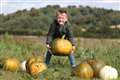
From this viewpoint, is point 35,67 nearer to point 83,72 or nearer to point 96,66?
point 83,72

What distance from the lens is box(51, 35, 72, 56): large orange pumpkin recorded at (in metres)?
10.8

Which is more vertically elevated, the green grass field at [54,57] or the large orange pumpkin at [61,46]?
the large orange pumpkin at [61,46]

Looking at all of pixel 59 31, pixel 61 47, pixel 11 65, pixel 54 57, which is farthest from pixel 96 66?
pixel 54 57

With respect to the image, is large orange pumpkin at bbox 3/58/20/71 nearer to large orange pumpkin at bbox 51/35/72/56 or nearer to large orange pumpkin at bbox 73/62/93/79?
large orange pumpkin at bbox 51/35/72/56

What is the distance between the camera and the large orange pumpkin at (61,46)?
10766 mm

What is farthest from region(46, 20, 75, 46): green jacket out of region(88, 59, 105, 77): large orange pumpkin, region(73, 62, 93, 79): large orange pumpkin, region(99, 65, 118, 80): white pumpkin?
region(99, 65, 118, 80): white pumpkin

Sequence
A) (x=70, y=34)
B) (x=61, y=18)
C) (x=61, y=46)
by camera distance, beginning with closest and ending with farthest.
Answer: (x=61, y=46) < (x=61, y=18) < (x=70, y=34)

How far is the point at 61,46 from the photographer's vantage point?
1076cm

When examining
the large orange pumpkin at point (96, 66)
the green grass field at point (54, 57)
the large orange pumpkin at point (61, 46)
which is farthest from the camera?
the large orange pumpkin at point (61, 46)

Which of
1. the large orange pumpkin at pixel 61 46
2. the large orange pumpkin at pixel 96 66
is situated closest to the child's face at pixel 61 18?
the large orange pumpkin at pixel 61 46

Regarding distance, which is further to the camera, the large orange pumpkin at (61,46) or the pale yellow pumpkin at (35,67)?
the large orange pumpkin at (61,46)

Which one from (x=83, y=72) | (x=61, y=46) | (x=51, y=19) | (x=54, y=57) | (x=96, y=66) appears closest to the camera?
(x=83, y=72)

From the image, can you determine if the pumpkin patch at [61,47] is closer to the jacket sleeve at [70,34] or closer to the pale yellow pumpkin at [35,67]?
the jacket sleeve at [70,34]

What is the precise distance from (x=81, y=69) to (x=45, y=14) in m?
31.6
